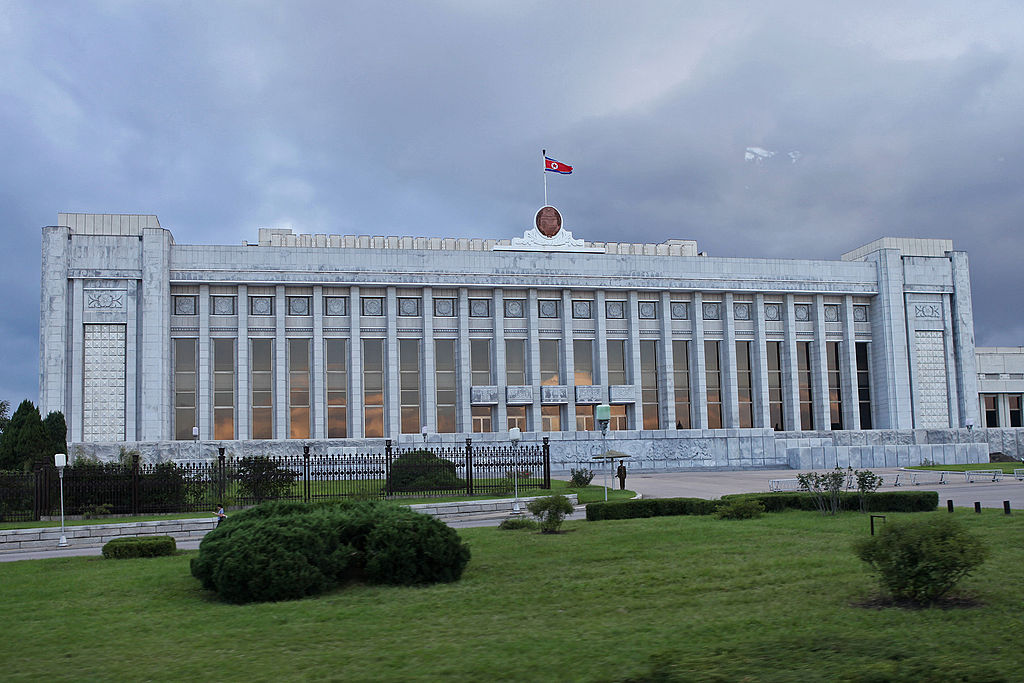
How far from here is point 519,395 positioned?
5738cm

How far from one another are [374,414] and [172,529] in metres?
33.0

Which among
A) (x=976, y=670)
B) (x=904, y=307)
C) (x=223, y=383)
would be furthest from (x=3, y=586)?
(x=904, y=307)

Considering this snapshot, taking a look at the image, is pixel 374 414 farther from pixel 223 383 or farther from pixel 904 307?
pixel 904 307

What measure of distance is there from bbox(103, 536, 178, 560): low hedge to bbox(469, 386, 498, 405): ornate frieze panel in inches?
1524

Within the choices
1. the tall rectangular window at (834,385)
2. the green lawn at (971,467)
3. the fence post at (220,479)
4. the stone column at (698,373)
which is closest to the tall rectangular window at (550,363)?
the stone column at (698,373)

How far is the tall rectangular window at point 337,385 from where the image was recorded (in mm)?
56812

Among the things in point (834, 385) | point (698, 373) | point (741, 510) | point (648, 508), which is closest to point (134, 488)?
point (648, 508)

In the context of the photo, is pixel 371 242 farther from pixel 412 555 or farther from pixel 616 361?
pixel 412 555

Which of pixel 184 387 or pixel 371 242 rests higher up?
pixel 371 242

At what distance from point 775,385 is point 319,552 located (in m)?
55.8

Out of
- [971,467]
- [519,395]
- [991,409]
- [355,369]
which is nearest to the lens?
[971,467]

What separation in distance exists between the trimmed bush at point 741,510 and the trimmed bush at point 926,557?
9.89 metres

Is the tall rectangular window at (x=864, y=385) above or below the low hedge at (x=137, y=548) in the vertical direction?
above

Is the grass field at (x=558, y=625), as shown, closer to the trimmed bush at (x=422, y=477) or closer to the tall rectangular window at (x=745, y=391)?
the trimmed bush at (x=422, y=477)
